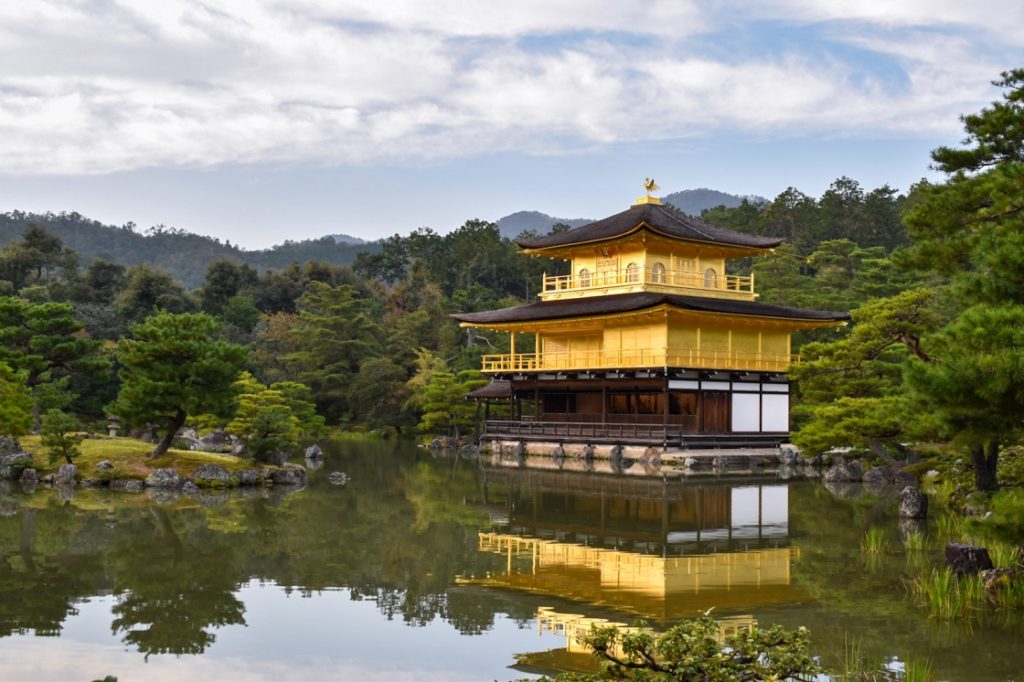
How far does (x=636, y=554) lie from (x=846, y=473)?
15386 mm

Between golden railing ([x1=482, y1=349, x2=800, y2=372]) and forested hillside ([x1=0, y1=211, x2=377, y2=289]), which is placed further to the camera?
forested hillside ([x1=0, y1=211, x2=377, y2=289])

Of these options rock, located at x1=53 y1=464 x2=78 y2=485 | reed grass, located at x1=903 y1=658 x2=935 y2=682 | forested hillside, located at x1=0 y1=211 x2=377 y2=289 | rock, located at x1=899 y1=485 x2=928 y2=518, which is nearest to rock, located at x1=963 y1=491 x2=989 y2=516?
rock, located at x1=899 y1=485 x2=928 y2=518

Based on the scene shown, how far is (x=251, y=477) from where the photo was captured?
83.7ft

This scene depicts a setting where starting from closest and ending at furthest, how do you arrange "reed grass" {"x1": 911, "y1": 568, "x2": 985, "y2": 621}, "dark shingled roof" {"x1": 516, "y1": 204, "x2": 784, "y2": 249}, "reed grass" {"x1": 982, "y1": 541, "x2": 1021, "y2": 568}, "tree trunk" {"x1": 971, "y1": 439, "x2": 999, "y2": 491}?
"reed grass" {"x1": 911, "y1": 568, "x2": 985, "y2": 621} → "reed grass" {"x1": 982, "y1": 541, "x2": 1021, "y2": 568} → "tree trunk" {"x1": 971, "y1": 439, "x2": 999, "y2": 491} → "dark shingled roof" {"x1": 516, "y1": 204, "x2": 784, "y2": 249}

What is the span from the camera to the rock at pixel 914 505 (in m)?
18.6

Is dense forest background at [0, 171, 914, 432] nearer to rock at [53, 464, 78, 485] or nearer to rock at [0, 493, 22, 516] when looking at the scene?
rock at [53, 464, 78, 485]

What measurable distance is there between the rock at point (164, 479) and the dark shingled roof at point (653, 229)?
1904 cm

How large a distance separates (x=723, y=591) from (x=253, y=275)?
62.0 meters

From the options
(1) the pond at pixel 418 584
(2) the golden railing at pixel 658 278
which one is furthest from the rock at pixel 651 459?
(1) the pond at pixel 418 584

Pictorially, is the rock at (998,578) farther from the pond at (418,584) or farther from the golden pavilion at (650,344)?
the golden pavilion at (650,344)

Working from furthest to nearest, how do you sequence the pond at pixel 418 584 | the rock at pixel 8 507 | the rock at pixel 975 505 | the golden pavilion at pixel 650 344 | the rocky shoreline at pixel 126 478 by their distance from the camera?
the golden pavilion at pixel 650 344 < the rocky shoreline at pixel 126 478 < the rock at pixel 8 507 < the rock at pixel 975 505 < the pond at pixel 418 584

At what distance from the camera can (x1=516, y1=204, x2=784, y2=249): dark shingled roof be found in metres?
38.3

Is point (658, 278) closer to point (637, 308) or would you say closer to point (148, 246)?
point (637, 308)

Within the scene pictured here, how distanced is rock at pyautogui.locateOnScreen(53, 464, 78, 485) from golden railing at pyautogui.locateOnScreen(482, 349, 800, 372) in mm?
17870
